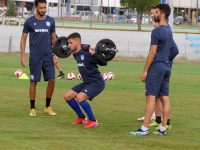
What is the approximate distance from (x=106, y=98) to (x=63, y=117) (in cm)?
342

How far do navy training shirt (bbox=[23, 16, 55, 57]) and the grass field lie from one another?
1221 millimetres

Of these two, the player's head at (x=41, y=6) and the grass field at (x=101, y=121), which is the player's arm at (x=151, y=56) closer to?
the grass field at (x=101, y=121)

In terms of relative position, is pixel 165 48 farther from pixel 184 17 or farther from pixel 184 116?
pixel 184 17

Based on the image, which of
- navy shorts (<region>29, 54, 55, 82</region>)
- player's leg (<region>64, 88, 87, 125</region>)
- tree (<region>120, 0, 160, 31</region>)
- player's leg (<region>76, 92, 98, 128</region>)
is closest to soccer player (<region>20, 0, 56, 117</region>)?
navy shorts (<region>29, 54, 55, 82</region>)

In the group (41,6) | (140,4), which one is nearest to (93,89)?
(41,6)

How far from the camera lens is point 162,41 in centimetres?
1021

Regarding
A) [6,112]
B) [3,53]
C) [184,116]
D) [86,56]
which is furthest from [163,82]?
[3,53]

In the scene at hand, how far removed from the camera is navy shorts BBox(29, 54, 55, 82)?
40.9ft

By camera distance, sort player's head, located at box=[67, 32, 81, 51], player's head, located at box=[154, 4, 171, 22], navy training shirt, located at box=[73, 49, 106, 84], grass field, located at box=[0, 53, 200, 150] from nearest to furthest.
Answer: grass field, located at box=[0, 53, 200, 150], player's head, located at box=[154, 4, 171, 22], navy training shirt, located at box=[73, 49, 106, 84], player's head, located at box=[67, 32, 81, 51]

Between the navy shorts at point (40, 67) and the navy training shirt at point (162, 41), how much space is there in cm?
290

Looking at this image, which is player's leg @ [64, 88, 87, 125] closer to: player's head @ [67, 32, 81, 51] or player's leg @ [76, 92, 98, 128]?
player's leg @ [76, 92, 98, 128]

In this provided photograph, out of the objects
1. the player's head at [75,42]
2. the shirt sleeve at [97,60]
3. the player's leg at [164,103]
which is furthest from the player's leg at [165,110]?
the player's head at [75,42]

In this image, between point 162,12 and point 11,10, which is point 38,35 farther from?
point 11,10

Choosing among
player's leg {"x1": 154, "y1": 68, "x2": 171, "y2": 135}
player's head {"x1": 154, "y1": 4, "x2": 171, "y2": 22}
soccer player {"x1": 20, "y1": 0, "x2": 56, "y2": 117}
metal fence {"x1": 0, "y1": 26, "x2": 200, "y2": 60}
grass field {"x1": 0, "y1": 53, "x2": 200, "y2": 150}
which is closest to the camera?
grass field {"x1": 0, "y1": 53, "x2": 200, "y2": 150}
